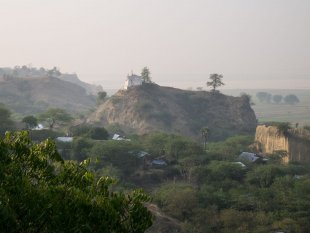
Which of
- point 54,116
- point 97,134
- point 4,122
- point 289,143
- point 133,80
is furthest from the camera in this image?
point 133,80

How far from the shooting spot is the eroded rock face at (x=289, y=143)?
57.7m

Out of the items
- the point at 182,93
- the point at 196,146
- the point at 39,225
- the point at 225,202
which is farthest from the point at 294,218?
the point at 182,93

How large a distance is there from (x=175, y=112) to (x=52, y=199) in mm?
82703

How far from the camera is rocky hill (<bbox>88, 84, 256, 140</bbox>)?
86.8 m

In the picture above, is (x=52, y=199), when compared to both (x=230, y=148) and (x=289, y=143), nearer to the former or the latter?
(x=230, y=148)

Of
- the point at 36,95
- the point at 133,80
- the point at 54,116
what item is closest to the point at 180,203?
the point at 54,116

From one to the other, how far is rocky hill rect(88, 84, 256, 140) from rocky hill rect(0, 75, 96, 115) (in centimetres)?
2586

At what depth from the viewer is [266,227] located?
30.3m

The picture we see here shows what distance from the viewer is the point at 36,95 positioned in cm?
12338

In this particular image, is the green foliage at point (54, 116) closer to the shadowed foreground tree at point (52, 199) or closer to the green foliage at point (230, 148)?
the green foliage at point (230, 148)

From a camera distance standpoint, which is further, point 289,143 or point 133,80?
point 133,80

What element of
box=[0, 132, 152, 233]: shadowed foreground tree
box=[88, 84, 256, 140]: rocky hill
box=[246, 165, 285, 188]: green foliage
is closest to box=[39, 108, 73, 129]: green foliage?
box=[88, 84, 256, 140]: rocky hill

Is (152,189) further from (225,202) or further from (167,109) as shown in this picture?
(167,109)

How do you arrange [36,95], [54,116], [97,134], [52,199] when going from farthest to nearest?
[36,95] → [54,116] → [97,134] → [52,199]
